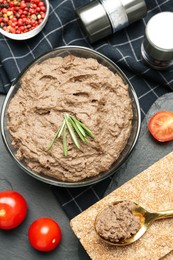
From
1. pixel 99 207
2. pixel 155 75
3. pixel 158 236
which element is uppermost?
pixel 155 75

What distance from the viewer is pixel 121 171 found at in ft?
13.5

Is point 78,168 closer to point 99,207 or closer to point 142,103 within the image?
point 99,207

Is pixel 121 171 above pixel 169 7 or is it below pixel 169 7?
below

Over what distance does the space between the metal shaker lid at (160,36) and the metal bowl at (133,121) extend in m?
0.32

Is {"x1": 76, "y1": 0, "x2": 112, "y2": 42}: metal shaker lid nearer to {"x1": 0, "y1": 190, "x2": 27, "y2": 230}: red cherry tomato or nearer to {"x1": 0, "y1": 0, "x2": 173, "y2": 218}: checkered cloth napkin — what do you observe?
{"x1": 0, "y1": 0, "x2": 173, "y2": 218}: checkered cloth napkin

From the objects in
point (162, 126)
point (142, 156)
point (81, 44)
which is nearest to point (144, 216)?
point (142, 156)

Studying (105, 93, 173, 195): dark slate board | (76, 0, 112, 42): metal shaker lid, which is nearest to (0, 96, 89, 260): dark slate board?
(105, 93, 173, 195): dark slate board

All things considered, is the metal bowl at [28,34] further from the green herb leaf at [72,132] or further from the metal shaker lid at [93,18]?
the green herb leaf at [72,132]

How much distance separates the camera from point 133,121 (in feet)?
13.0

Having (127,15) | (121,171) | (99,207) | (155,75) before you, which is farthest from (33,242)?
(127,15)

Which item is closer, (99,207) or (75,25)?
(99,207)

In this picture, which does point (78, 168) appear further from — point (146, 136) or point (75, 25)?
point (75, 25)

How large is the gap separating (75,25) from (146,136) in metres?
1.04

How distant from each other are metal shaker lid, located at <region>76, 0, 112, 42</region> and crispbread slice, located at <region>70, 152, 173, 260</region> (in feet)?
3.81
